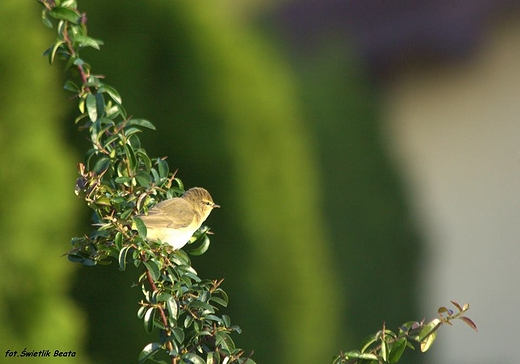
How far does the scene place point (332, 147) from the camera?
665 cm

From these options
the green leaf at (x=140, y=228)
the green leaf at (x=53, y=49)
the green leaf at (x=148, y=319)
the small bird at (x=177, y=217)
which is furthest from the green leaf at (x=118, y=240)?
the small bird at (x=177, y=217)

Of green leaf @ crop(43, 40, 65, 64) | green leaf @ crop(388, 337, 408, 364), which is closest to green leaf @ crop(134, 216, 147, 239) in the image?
green leaf @ crop(43, 40, 65, 64)

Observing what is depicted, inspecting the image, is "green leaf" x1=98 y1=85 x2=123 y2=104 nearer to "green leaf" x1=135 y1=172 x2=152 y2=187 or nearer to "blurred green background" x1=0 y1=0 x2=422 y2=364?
"green leaf" x1=135 y1=172 x2=152 y2=187

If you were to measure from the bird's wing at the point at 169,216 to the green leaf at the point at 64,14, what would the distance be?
903 millimetres

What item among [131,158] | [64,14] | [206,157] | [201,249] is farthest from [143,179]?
[206,157]

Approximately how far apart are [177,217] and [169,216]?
28 millimetres

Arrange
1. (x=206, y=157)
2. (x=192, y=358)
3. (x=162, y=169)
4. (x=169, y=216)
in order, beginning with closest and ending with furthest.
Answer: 1. (x=192, y=358)
2. (x=162, y=169)
3. (x=169, y=216)
4. (x=206, y=157)

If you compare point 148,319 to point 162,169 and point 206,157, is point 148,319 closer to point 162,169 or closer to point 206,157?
point 162,169

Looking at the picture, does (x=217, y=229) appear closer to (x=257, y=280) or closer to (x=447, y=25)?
(x=257, y=280)

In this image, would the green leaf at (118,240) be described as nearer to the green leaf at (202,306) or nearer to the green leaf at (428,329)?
the green leaf at (202,306)

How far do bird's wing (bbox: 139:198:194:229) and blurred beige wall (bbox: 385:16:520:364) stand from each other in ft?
22.1

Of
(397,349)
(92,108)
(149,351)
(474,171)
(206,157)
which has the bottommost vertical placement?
(474,171)

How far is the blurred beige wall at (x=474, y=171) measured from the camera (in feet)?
31.6

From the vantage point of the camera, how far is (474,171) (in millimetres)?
10500
